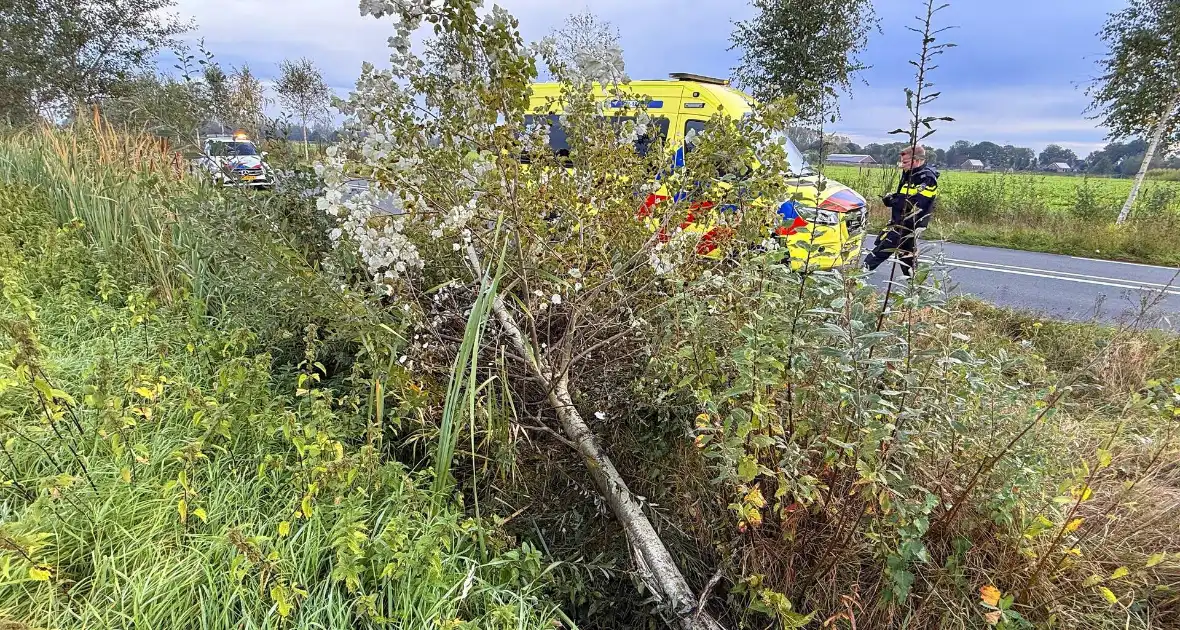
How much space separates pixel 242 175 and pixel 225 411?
1535 millimetres

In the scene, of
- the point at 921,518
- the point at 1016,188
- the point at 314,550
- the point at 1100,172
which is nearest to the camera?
the point at 921,518

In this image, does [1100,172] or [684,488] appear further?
[1100,172]

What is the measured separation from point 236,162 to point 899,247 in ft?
10.7

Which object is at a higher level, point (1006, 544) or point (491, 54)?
point (491, 54)

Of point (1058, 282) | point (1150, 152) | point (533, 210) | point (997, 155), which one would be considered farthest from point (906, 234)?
point (997, 155)

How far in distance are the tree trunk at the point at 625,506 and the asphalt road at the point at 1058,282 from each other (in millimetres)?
4128

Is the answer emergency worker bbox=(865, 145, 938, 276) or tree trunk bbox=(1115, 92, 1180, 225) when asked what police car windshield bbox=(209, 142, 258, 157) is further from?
tree trunk bbox=(1115, 92, 1180, 225)

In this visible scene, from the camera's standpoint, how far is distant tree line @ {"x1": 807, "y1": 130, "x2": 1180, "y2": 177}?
6.15 feet

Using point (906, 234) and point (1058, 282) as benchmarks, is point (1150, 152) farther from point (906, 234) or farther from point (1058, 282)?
point (906, 234)

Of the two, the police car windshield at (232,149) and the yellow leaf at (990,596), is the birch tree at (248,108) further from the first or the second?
the yellow leaf at (990,596)

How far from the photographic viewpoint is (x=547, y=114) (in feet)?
7.27

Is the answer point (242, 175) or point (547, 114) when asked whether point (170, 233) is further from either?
point (547, 114)

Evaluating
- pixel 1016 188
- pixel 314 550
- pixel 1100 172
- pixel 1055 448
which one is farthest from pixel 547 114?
pixel 1100 172

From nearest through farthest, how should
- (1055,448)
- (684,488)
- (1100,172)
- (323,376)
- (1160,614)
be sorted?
1. (1160,614)
2. (684,488)
3. (1055,448)
4. (323,376)
5. (1100,172)
